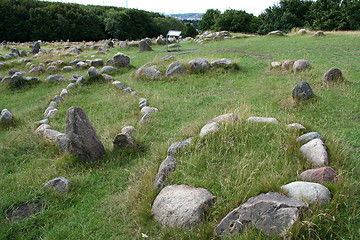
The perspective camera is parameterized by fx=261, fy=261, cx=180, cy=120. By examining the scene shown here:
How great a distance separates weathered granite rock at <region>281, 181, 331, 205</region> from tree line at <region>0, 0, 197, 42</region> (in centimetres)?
3174

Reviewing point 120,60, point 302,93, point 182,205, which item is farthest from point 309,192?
point 120,60

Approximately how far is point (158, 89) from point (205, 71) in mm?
2227

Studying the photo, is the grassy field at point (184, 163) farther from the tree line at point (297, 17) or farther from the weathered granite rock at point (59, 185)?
the tree line at point (297, 17)

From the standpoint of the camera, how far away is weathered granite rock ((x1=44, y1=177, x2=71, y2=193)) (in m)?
3.98

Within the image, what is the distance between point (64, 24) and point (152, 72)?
33.2 meters

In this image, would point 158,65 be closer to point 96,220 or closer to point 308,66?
point 308,66

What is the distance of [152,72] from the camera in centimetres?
1048

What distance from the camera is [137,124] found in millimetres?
6363

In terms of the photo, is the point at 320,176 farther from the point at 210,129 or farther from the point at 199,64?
the point at 199,64

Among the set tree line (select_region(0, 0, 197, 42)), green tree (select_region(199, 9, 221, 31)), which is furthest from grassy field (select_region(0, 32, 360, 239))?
green tree (select_region(199, 9, 221, 31))

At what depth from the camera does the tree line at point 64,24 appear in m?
34.8

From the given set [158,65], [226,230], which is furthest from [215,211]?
[158,65]

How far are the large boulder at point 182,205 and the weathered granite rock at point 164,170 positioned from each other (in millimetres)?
262

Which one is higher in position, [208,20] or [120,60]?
[208,20]
